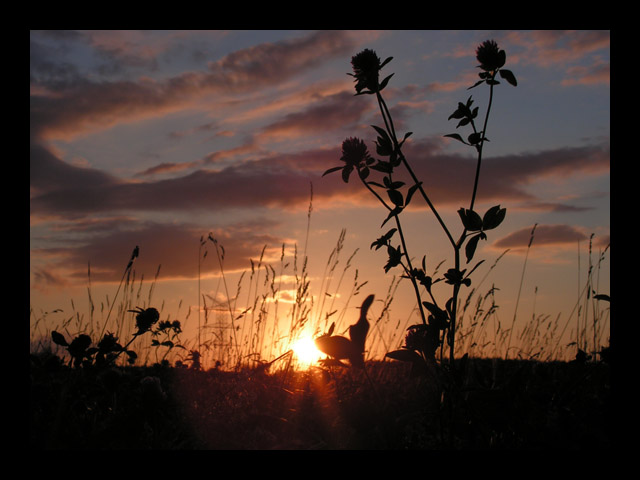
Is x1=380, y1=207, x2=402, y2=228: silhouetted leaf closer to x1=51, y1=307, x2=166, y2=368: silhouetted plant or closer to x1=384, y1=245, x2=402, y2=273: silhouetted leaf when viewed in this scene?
x1=384, y1=245, x2=402, y2=273: silhouetted leaf

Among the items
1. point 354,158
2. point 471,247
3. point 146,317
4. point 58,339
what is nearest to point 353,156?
point 354,158

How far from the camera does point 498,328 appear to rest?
4.80 m

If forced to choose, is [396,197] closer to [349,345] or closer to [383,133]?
[383,133]

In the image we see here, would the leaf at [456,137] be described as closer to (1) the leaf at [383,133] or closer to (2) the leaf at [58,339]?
(1) the leaf at [383,133]

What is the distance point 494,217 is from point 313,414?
1.37m

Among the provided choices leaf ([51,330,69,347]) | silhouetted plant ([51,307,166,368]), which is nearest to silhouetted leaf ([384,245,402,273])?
silhouetted plant ([51,307,166,368])

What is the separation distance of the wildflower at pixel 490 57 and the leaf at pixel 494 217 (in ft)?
1.96

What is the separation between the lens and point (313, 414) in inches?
109

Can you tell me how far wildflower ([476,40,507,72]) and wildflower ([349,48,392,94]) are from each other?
1.23 ft

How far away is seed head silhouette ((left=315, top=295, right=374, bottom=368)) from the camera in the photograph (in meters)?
2.38
